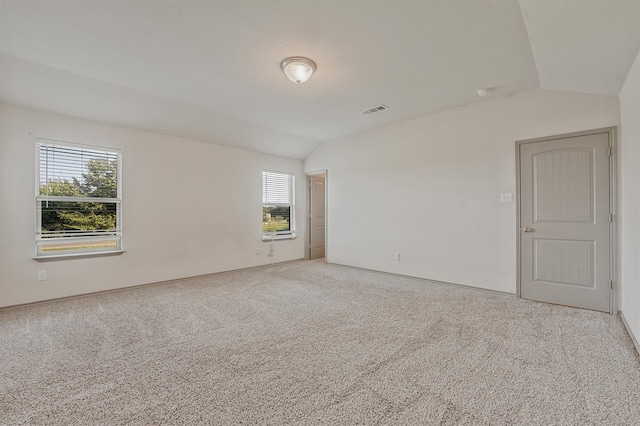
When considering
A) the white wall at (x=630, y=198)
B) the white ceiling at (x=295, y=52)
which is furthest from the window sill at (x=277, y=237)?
the white wall at (x=630, y=198)

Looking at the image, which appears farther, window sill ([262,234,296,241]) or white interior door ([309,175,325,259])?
white interior door ([309,175,325,259])

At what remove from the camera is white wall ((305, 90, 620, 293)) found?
3668 mm

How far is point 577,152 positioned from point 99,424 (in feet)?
16.4

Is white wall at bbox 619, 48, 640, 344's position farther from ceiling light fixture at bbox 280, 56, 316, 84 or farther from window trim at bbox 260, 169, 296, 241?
window trim at bbox 260, 169, 296, 241

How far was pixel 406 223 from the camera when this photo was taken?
4953 mm

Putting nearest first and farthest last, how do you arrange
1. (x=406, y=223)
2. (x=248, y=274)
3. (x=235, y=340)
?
(x=235, y=340)
(x=406, y=223)
(x=248, y=274)

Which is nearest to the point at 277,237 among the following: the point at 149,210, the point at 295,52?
the point at 149,210

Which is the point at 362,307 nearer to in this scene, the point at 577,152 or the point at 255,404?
the point at 255,404

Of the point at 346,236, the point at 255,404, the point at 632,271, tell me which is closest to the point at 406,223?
the point at 346,236

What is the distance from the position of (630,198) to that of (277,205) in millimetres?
5436

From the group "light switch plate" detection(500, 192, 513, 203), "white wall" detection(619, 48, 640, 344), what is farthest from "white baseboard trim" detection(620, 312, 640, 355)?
"light switch plate" detection(500, 192, 513, 203)

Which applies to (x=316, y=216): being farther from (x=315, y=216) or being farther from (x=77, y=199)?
(x=77, y=199)

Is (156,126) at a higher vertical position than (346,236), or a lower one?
higher

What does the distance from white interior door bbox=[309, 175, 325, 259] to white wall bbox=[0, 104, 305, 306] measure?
569 mm
